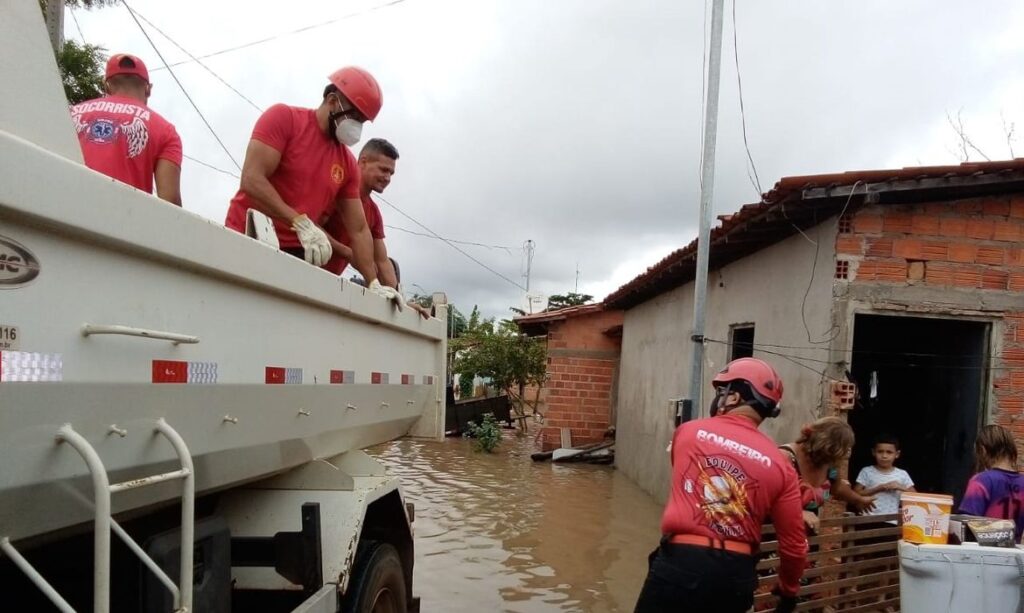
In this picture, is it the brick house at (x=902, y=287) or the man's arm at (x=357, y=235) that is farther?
the brick house at (x=902, y=287)

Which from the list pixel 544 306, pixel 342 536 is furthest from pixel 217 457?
pixel 544 306

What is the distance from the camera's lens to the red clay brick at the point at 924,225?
5.44 meters

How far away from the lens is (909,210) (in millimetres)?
5465

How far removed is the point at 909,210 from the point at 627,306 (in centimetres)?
908

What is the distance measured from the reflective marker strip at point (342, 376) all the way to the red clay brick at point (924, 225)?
4513mm

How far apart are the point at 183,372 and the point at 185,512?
354mm

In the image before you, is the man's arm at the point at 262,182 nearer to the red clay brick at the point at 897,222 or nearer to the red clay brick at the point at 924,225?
the red clay brick at the point at 897,222

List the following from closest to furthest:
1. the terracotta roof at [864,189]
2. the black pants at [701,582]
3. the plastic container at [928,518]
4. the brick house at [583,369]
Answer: the black pants at [701,582] < the plastic container at [928,518] < the terracotta roof at [864,189] < the brick house at [583,369]

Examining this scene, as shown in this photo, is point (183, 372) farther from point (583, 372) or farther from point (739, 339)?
point (583, 372)

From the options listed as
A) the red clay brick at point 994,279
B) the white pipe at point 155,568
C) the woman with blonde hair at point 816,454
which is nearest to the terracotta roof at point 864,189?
the red clay brick at point 994,279

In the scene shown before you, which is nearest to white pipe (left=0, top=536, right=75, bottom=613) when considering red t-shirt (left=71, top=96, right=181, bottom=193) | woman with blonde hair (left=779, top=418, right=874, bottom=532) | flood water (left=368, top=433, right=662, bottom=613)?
red t-shirt (left=71, top=96, right=181, bottom=193)

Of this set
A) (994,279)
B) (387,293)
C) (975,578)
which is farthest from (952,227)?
(387,293)

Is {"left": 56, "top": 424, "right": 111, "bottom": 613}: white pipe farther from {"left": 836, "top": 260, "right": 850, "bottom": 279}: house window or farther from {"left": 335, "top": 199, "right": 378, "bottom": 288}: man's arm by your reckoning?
{"left": 836, "top": 260, "right": 850, "bottom": 279}: house window

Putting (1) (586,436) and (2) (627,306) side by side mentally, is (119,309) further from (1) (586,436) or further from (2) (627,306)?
(1) (586,436)
